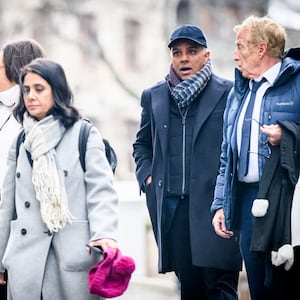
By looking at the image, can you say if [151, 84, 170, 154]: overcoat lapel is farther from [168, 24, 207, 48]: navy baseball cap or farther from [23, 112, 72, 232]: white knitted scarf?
[23, 112, 72, 232]: white knitted scarf

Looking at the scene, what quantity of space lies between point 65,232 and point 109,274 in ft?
1.44

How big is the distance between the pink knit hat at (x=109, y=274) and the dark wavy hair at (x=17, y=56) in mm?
1759

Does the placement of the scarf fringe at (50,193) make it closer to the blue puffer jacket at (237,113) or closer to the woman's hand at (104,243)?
the woman's hand at (104,243)

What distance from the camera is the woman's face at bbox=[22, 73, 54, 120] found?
273 inches

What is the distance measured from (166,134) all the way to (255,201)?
1.22m

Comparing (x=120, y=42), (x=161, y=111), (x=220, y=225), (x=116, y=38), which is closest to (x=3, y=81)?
(x=161, y=111)

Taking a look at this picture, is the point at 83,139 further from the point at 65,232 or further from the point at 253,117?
the point at 253,117

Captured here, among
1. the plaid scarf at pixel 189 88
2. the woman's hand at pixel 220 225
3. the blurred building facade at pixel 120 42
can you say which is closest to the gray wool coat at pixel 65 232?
the woman's hand at pixel 220 225

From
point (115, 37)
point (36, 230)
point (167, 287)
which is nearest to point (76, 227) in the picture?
point (36, 230)

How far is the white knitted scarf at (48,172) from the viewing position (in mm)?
6703

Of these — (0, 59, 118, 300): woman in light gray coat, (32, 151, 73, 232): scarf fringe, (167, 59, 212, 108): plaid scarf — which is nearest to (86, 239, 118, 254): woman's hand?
(0, 59, 118, 300): woman in light gray coat

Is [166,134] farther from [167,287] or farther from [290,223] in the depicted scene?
[167,287]

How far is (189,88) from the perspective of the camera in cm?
752

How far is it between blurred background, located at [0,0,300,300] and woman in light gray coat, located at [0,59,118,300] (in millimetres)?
25367
